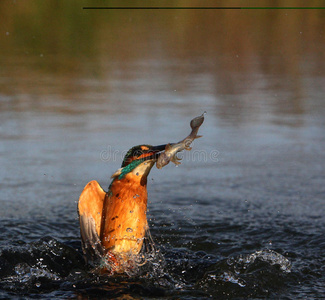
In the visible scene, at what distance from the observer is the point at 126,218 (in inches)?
162

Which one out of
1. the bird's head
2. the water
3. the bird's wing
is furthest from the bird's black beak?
the water

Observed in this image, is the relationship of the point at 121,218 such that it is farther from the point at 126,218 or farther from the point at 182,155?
the point at 182,155

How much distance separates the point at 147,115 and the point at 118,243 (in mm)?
3861

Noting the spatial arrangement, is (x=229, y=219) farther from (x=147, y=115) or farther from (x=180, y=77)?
(x=180, y=77)

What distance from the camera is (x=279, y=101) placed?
860cm

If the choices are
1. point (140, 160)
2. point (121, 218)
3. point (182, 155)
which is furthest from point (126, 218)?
point (182, 155)

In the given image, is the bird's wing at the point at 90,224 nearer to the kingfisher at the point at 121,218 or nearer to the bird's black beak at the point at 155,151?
the kingfisher at the point at 121,218

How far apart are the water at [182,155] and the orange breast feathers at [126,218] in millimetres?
188

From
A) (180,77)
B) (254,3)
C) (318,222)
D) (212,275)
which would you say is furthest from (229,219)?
(254,3)

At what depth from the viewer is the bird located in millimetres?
4094

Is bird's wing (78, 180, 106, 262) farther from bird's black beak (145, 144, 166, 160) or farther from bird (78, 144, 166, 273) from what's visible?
bird's black beak (145, 144, 166, 160)

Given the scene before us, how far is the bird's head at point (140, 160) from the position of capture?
159 inches

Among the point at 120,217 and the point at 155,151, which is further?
the point at 120,217

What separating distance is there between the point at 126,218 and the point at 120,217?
4cm
